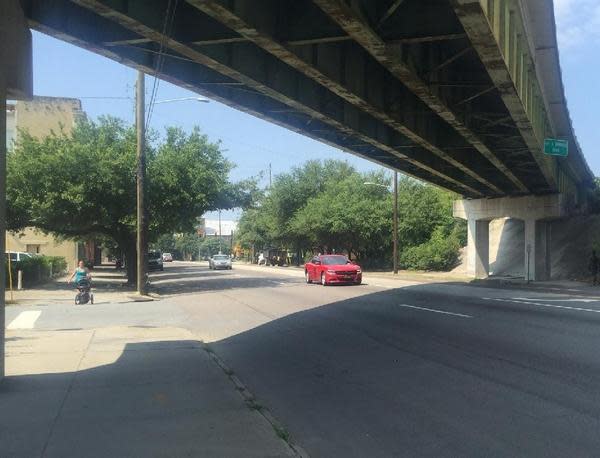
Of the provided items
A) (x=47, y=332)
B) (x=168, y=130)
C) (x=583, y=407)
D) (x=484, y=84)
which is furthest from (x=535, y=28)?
(x=168, y=130)

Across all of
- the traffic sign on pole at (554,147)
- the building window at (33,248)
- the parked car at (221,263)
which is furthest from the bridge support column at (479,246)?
the building window at (33,248)

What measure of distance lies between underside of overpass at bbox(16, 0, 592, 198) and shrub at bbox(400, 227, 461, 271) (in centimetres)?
3172

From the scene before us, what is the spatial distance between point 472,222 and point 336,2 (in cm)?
3543

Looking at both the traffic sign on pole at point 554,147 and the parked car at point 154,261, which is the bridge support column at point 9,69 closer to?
the traffic sign on pole at point 554,147

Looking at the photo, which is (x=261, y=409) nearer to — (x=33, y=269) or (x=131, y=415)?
(x=131, y=415)

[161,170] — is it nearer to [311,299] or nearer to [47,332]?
[311,299]

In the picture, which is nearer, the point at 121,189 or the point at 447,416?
the point at 447,416

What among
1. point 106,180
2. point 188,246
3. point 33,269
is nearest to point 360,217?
point 33,269

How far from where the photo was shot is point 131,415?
21.1 feet

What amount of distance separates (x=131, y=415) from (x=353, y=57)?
8.80 m

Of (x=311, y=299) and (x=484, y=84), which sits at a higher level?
(x=484, y=84)

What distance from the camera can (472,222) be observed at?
41875 mm

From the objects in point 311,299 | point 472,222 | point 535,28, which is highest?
point 535,28

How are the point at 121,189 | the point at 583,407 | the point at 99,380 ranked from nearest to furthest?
the point at 583,407 < the point at 99,380 < the point at 121,189
